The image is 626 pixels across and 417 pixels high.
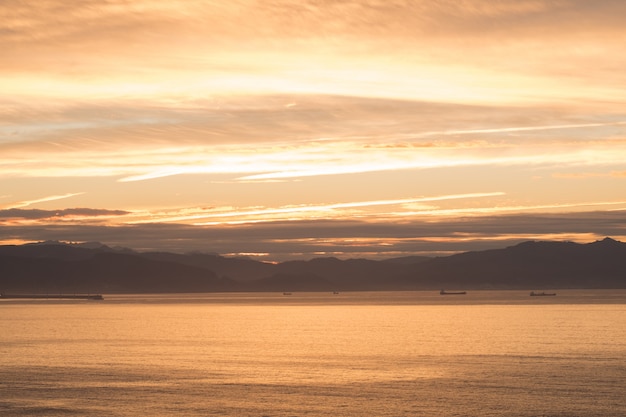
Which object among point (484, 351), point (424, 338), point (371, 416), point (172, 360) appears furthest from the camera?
point (424, 338)

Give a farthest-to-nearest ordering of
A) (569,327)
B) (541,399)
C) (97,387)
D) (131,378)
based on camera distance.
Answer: (569,327) → (131,378) → (97,387) → (541,399)

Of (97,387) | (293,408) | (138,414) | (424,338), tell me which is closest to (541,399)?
(293,408)

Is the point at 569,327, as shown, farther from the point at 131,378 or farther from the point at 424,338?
the point at 131,378

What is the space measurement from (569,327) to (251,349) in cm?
8060

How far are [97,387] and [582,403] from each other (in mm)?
46032

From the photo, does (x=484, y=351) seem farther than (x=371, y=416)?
Yes

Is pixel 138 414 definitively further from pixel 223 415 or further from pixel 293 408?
pixel 293 408

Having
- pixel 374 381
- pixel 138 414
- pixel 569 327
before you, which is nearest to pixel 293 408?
pixel 138 414

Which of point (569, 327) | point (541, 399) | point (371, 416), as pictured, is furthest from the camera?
point (569, 327)

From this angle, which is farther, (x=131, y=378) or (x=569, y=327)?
(x=569, y=327)

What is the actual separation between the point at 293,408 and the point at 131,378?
91.9 feet

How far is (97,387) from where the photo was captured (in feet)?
300

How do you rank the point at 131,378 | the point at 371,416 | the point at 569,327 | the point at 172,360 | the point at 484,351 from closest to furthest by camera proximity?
the point at 371,416 < the point at 131,378 < the point at 172,360 < the point at 484,351 < the point at 569,327

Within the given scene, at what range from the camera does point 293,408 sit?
77.6 metres
